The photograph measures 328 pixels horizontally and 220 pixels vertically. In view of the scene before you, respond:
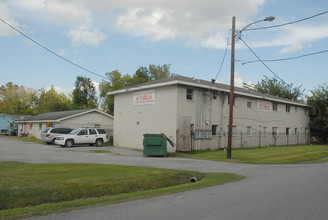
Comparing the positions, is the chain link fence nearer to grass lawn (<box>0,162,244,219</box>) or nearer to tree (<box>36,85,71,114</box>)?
grass lawn (<box>0,162,244,219</box>)

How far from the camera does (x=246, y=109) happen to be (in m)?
29.3

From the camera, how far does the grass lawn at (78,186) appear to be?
6975mm

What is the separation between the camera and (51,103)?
6862 cm

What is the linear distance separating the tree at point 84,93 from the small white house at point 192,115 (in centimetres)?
3900

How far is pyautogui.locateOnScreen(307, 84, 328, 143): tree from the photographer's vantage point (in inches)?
1494

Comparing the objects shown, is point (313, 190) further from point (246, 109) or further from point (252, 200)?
point (246, 109)

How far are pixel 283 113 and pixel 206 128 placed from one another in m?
15.5

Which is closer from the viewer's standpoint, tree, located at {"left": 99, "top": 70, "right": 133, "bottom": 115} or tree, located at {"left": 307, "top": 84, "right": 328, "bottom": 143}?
tree, located at {"left": 307, "top": 84, "right": 328, "bottom": 143}

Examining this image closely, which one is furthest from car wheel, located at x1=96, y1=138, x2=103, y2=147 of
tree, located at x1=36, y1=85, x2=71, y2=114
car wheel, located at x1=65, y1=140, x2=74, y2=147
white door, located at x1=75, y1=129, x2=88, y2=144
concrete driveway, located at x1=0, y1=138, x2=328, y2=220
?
tree, located at x1=36, y1=85, x2=71, y2=114

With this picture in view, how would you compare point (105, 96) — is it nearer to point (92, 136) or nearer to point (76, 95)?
point (76, 95)

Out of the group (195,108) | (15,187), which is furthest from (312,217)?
(195,108)

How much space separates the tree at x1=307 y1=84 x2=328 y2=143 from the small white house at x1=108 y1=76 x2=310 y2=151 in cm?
823

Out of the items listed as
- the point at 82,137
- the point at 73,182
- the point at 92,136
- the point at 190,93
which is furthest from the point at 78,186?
the point at 92,136

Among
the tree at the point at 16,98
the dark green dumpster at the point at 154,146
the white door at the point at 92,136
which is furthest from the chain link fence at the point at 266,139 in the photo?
the tree at the point at 16,98
